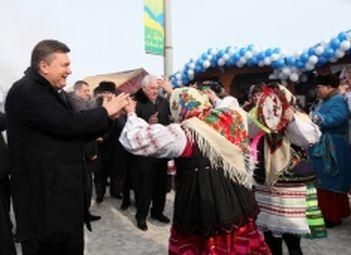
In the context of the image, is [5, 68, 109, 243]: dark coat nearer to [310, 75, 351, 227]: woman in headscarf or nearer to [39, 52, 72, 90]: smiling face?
[39, 52, 72, 90]: smiling face

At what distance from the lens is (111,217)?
18.2 feet

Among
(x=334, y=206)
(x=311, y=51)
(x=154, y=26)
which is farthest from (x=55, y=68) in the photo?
(x=311, y=51)

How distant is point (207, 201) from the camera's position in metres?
2.49

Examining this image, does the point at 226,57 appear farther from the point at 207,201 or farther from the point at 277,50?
the point at 207,201

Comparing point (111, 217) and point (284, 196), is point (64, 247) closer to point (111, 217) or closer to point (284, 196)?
point (284, 196)

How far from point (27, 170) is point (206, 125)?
39.9 inches

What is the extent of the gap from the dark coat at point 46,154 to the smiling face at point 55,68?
4cm

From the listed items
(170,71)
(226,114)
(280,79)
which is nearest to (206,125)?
(226,114)

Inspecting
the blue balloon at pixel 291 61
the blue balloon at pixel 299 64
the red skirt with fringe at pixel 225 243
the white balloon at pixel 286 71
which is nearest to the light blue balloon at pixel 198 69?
the white balloon at pixel 286 71

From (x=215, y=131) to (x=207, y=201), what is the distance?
398 mm

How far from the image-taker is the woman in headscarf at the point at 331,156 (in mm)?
4617

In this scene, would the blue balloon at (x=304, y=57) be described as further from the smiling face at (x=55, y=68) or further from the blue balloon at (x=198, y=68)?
the smiling face at (x=55, y=68)

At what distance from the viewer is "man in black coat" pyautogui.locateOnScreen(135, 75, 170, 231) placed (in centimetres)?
498

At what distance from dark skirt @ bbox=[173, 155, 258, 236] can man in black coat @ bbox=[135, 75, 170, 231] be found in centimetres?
237
